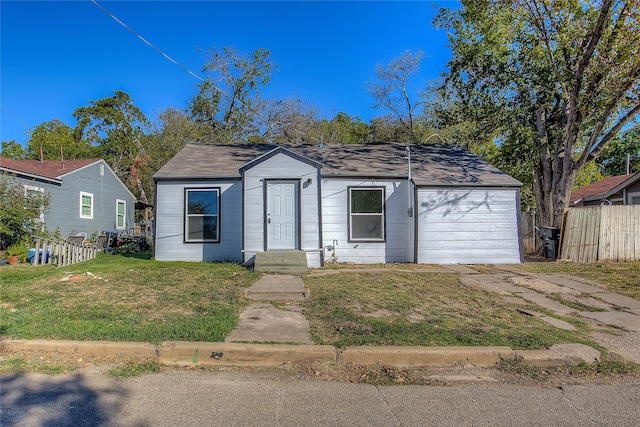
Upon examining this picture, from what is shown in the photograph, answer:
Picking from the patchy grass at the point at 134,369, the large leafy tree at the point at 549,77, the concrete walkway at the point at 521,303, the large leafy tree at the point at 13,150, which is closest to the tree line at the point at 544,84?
the large leafy tree at the point at 549,77

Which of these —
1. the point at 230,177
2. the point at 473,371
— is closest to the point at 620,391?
the point at 473,371

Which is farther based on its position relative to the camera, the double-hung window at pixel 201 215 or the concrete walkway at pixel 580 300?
the double-hung window at pixel 201 215

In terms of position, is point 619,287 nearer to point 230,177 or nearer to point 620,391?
point 620,391

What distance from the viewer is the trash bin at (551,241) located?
1327 cm

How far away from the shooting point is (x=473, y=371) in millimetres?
4277

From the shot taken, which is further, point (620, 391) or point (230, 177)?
point (230, 177)

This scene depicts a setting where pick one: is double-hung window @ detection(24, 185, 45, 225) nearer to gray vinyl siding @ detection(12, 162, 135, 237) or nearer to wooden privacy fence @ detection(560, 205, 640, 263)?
gray vinyl siding @ detection(12, 162, 135, 237)

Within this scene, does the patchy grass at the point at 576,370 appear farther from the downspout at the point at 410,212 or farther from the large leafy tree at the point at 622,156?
the large leafy tree at the point at 622,156

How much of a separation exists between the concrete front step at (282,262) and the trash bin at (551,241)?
888 cm

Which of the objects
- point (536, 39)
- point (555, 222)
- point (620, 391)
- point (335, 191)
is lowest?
point (620, 391)

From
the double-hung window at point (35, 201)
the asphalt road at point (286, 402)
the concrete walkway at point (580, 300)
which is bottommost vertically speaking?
the asphalt road at point (286, 402)

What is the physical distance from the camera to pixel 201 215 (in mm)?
12148

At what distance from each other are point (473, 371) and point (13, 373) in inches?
190

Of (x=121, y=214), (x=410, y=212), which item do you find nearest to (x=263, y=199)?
(x=410, y=212)
